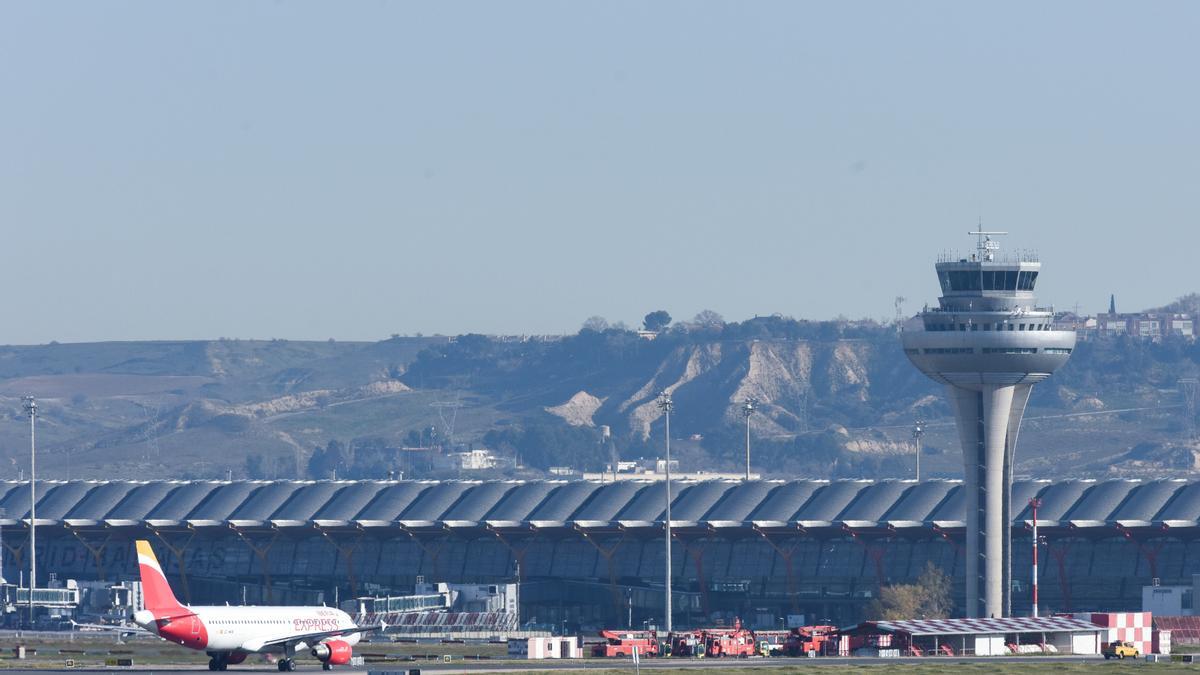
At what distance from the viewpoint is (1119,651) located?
128 meters

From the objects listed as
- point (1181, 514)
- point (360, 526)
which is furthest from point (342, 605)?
point (1181, 514)

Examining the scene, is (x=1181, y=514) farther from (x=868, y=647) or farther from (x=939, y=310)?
(x=868, y=647)

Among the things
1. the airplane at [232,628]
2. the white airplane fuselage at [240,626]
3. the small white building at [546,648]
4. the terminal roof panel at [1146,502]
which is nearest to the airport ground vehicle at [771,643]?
the small white building at [546,648]

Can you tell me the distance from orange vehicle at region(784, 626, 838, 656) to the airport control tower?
3889 cm

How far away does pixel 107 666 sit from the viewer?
118m

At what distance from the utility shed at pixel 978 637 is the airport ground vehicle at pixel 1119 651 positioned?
580cm

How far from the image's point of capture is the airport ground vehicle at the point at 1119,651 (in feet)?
420

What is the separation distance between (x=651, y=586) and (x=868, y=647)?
62652 mm

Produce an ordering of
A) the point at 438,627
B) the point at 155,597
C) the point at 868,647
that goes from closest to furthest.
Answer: the point at 155,597
the point at 868,647
the point at 438,627

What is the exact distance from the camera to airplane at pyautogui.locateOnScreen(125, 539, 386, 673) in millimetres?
111562

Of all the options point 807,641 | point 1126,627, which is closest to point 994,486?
point 1126,627

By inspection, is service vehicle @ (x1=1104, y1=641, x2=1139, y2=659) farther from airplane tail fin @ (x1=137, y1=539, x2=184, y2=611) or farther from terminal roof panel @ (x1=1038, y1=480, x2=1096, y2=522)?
terminal roof panel @ (x1=1038, y1=480, x2=1096, y2=522)

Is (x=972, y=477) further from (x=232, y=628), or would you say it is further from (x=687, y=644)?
(x=232, y=628)

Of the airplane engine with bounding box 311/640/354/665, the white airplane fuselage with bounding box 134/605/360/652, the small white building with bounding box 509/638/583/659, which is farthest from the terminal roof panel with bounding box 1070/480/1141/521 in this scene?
the airplane engine with bounding box 311/640/354/665
